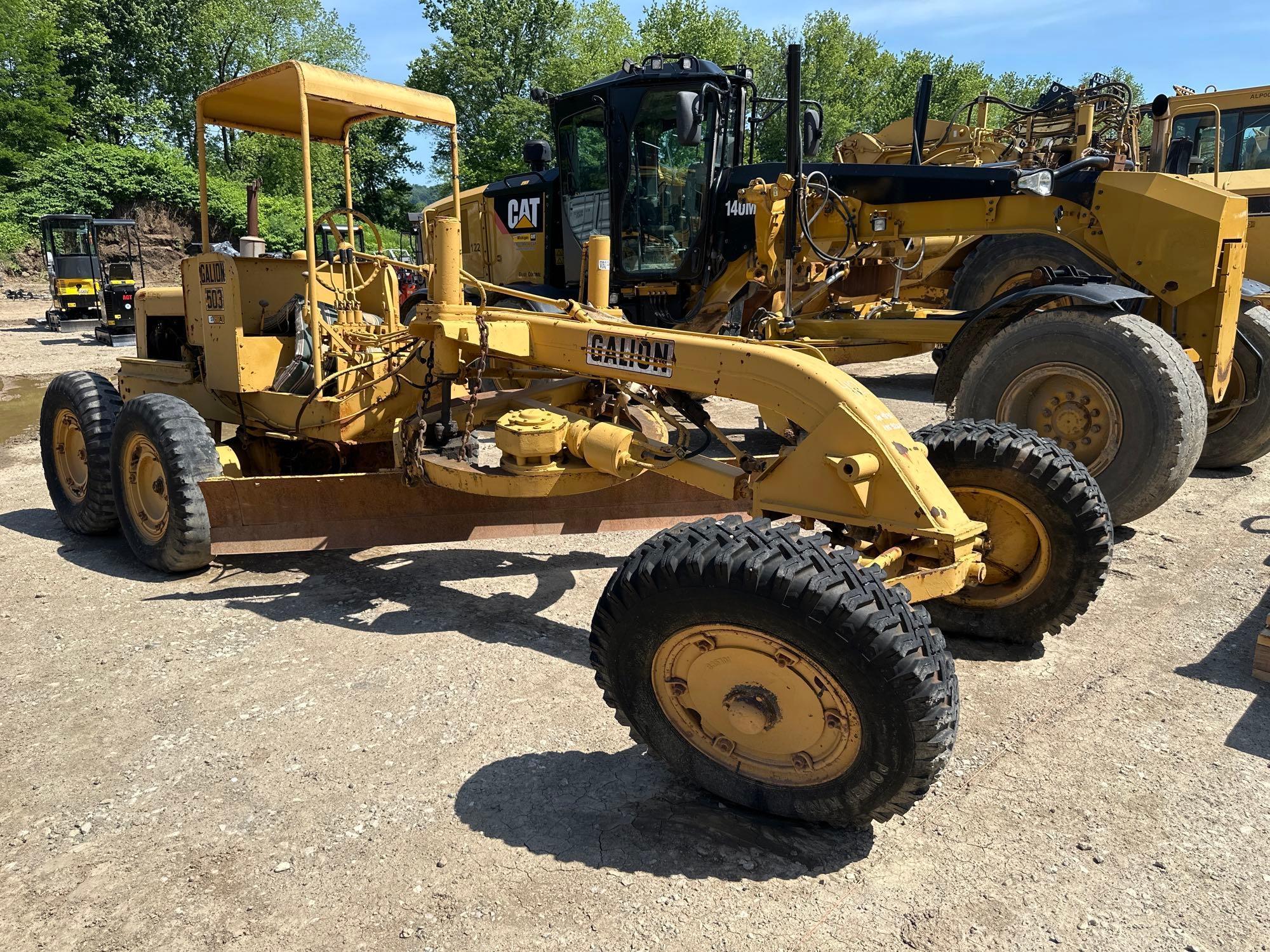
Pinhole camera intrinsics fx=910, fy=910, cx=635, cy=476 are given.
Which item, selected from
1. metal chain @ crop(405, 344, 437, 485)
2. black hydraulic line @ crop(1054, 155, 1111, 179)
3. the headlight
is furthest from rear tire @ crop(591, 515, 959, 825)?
black hydraulic line @ crop(1054, 155, 1111, 179)

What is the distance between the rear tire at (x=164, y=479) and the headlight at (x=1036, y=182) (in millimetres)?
5615

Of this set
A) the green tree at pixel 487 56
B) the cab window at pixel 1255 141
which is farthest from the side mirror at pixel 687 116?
the green tree at pixel 487 56

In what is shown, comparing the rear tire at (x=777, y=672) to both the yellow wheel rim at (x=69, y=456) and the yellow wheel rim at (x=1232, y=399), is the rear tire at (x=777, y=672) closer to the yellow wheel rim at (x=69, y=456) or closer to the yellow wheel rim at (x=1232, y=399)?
the yellow wheel rim at (x=69, y=456)

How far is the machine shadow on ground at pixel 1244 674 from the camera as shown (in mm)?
3438

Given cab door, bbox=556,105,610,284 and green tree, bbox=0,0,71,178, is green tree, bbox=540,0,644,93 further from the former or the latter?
cab door, bbox=556,105,610,284

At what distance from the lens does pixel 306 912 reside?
257 centimetres

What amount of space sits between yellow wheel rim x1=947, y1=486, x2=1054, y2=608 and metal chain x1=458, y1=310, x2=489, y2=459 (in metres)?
2.28

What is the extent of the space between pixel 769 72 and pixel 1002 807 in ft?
168

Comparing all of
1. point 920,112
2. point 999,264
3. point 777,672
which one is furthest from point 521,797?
point 999,264

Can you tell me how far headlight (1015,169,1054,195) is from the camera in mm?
6418

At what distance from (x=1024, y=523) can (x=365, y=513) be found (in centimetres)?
331

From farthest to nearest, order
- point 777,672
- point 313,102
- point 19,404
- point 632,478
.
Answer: point 19,404 < point 313,102 < point 632,478 < point 777,672

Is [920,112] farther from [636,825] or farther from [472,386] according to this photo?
[636,825]

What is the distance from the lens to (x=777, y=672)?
2.68 meters
